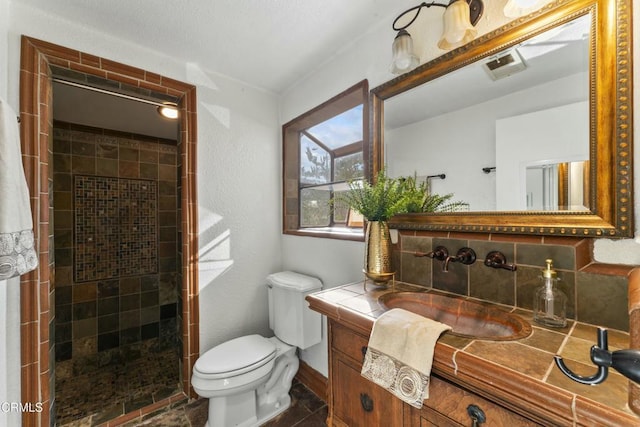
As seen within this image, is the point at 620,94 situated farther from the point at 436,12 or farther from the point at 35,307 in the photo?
the point at 35,307

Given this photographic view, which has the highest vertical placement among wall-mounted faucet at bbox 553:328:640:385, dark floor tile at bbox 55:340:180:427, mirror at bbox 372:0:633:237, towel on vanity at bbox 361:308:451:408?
mirror at bbox 372:0:633:237

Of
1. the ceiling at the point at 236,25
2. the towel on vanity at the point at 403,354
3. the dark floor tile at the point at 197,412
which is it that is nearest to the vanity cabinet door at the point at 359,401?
the towel on vanity at the point at 403,354

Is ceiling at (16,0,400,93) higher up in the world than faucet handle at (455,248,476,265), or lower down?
higher up

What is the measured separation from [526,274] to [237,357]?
4.86 feet

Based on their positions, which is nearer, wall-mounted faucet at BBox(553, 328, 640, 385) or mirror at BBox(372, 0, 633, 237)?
wall-mounted faucet at BBox(553, 328, 640, 385)

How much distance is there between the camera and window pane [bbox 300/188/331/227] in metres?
2.01

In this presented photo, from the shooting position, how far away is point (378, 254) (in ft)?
3.70

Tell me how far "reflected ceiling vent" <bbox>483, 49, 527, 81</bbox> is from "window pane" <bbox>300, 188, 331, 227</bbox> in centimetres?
121

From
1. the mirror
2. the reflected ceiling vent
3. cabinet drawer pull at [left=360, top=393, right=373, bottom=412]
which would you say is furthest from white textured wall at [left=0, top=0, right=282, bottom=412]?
the reflected ceiling vent

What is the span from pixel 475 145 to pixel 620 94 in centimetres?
39

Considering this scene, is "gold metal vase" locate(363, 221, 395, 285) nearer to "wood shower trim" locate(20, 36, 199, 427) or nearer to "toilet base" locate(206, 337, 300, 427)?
"toilet base" locate(206, 337, 300, 427)

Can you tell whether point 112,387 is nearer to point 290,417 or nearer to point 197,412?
point 197,412

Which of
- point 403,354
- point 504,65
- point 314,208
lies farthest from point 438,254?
point 314,208

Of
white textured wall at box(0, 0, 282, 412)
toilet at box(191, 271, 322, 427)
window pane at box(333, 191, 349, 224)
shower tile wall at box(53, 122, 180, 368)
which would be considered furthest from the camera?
shower tile wall at box(53, 122, 180, 368)
